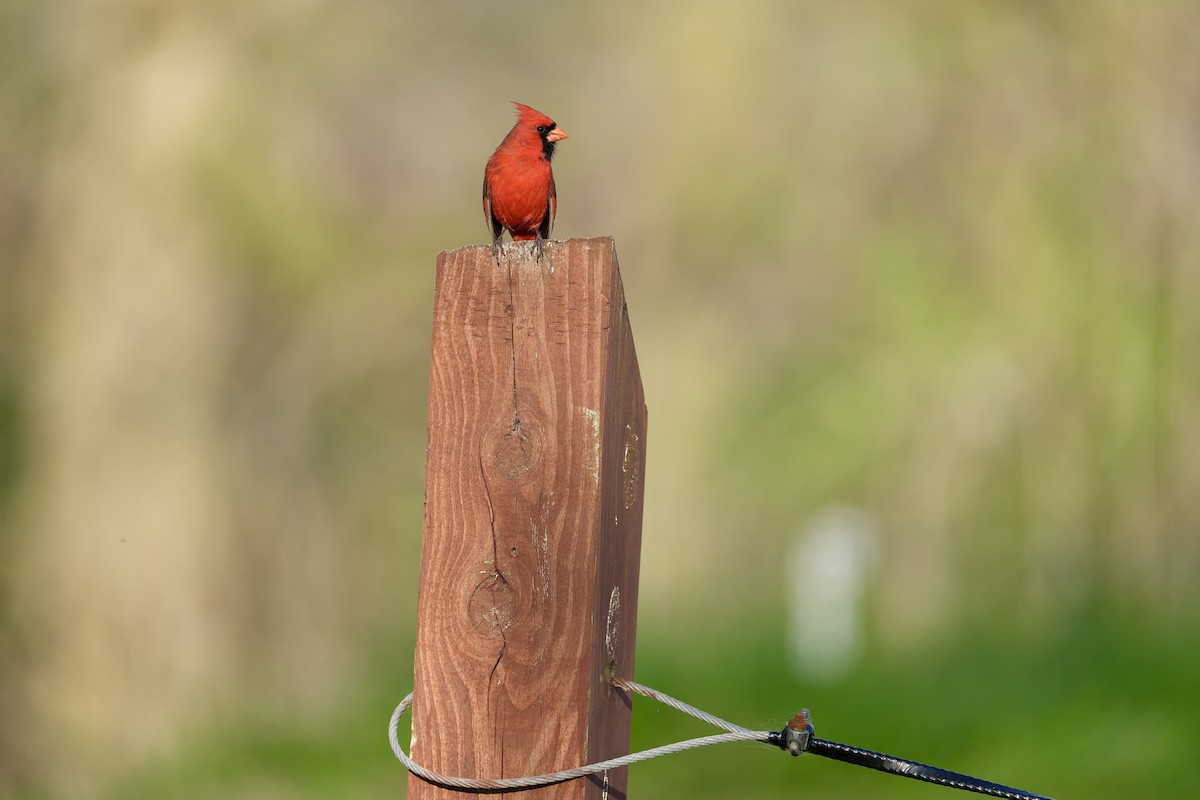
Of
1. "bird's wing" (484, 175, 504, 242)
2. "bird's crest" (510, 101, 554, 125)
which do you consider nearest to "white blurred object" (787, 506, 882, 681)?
"bird's wing" (484, 175, 504, 242)

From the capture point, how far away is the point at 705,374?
8250mm

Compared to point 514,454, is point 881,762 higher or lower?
lower

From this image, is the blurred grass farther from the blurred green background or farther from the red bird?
the red bird

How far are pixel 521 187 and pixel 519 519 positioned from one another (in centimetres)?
182

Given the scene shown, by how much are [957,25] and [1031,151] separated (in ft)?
3.99

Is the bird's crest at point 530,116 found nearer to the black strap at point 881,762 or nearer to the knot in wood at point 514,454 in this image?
Result: the knot in wood at point 514,454

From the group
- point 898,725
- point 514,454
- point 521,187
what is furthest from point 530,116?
point 898,725

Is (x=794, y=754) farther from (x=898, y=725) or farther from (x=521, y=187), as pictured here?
(x=898, y=725)

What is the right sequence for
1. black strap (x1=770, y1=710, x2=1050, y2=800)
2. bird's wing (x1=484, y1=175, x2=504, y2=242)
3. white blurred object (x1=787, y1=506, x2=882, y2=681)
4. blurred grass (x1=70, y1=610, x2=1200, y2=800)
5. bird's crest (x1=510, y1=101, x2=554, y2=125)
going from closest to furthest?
black strap (x1=770, y1=710, x2=1050, y2=800), bird's wing (x1=484, y1=175, x2=504, y2=242), bird's crest (x1=510, y1=101, x2=554, y2=125), blurred grass (x1=70, y1=610, x2=1200, y2=800), white blurred object (x1=787, y1=506, x2=882, y2=681)

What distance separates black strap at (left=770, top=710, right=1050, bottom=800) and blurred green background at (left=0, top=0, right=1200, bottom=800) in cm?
480

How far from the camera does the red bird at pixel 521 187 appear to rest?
2.99 metres

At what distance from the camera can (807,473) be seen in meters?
7.98

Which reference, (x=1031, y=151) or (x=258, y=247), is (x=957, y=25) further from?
(x=258, y=247)

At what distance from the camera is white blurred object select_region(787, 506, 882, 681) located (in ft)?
24.1
